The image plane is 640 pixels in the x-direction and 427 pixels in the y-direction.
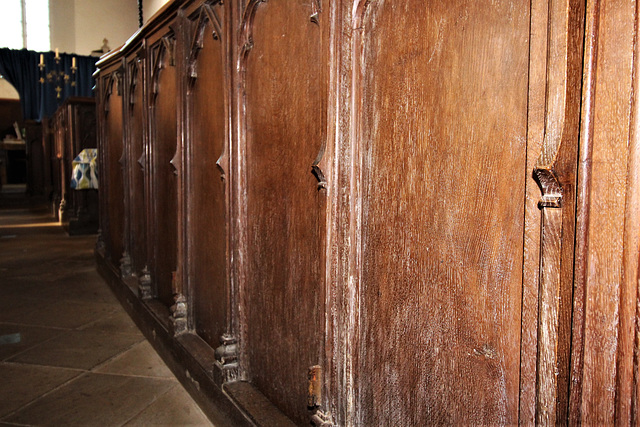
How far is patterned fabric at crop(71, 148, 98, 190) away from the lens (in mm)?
6656

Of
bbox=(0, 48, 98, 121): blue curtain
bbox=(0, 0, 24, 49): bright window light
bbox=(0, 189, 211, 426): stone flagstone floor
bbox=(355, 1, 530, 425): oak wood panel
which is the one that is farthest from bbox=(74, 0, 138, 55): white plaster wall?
bbox=(355, 1, 530, 425): oak wood panel

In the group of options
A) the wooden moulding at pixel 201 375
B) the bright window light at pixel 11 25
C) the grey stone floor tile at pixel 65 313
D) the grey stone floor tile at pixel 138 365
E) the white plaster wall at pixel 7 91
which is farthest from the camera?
the white plaster wall at pixel 7 91

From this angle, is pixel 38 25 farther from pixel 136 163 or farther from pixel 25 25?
pixel 136 163

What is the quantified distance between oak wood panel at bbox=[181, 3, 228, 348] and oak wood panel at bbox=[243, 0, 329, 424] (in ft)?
0.78

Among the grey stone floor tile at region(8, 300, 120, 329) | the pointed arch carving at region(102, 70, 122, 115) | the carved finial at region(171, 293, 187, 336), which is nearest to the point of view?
the carved finial at region(171, 293, 187, 336)

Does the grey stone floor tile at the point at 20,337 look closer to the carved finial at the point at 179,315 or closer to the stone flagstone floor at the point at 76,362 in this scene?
the stone flagstone floor at the point at 76,362

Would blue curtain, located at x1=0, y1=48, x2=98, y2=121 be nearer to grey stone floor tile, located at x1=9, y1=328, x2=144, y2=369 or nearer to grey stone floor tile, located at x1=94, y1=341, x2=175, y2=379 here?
grey stone floor tile, located at x1=9, y1=328, x2=144, y2=369

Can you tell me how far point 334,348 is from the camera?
133cm

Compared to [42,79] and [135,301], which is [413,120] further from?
[42,79]

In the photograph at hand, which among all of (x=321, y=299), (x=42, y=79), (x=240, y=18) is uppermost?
(x=42, y=79)

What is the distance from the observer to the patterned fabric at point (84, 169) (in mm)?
6656

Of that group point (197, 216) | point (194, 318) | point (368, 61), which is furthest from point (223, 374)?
point (368, 61)

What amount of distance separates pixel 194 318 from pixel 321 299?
1.29m

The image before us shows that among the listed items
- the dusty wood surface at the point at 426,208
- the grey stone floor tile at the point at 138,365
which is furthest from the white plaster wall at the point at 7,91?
the dusty wood surface at the point at 426,208
